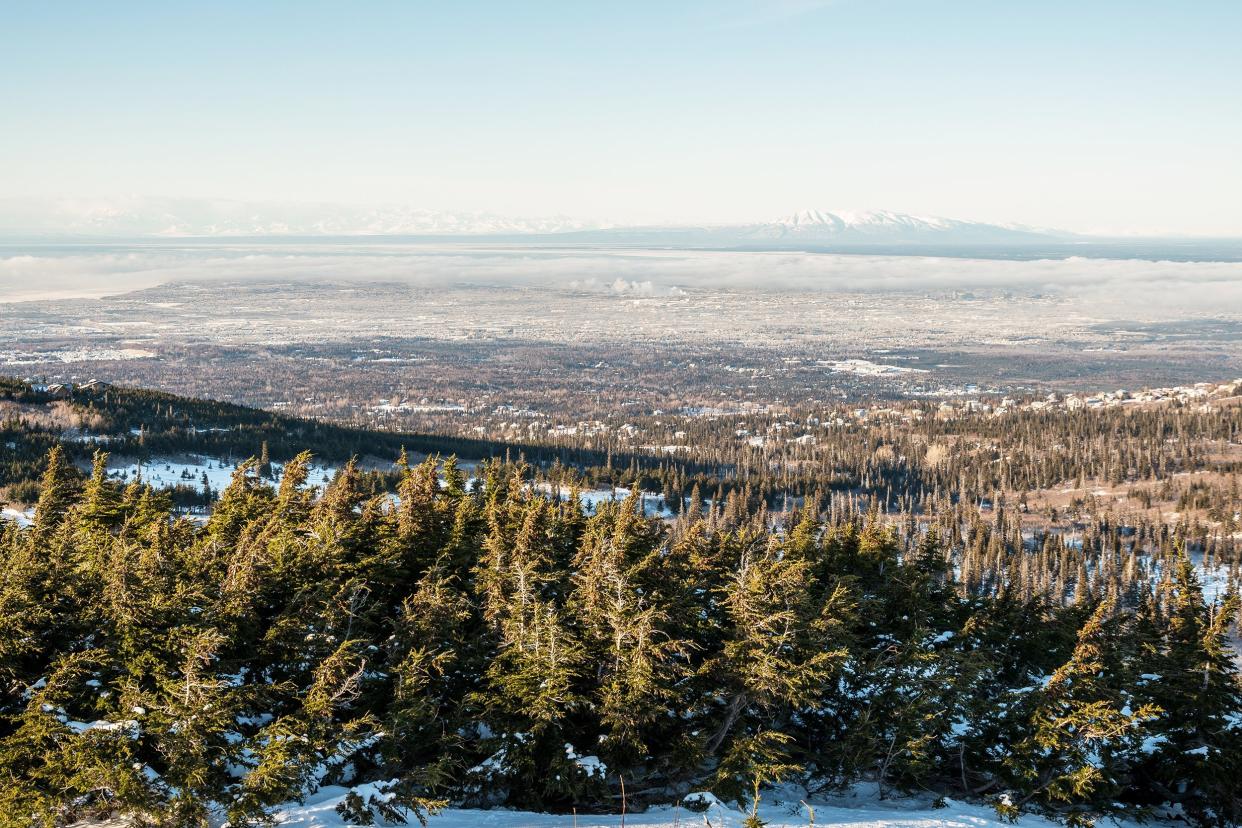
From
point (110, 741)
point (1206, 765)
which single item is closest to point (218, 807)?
point (110, 741)

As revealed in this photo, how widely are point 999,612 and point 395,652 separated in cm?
2979

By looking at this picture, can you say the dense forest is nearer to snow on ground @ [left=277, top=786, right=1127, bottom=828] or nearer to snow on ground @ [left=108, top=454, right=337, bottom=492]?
snow on ground @ [left=277, top=786, right=1127, bottom=828]

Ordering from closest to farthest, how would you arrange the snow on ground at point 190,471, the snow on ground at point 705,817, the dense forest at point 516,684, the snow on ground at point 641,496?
1. the dense forest at point 516,684
2. the snow on ground at point 705,817
3. the snow on ground at point 190,471
4. the snow on ground at point 641,496

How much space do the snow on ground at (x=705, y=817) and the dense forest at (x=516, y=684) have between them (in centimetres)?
75

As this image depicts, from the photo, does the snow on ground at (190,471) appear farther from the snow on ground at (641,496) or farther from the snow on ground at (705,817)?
the snow on ground at (705,817)

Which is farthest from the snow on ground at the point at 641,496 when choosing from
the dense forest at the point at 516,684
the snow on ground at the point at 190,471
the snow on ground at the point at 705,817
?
the snow on ground at the point at 705,817

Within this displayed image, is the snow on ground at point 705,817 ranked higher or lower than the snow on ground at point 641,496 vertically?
higher

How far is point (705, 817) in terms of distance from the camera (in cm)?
2247

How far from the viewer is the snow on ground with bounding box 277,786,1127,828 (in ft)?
72.3

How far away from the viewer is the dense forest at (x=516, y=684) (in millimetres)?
20812

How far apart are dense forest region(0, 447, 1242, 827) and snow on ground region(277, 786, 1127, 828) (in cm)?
75

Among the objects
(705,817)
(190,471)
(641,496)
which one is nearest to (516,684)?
(705,817)

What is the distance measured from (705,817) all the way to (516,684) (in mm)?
6366

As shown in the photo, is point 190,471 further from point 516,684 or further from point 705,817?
point 705,817
